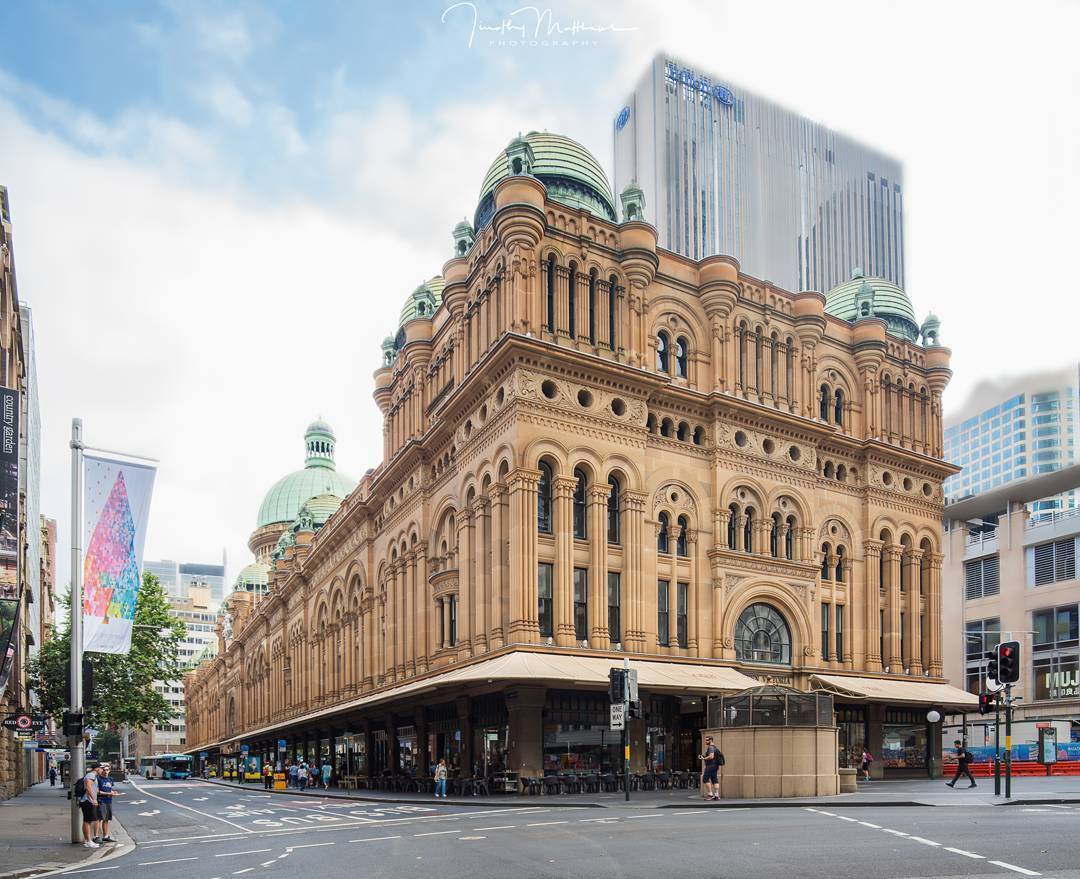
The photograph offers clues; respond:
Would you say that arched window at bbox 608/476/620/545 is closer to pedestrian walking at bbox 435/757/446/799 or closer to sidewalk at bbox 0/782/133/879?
pedestrian walking at bbox 435/757/446/799

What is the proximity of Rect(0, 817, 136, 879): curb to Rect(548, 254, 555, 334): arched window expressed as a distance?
25458 mm

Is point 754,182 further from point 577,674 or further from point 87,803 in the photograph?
point 87,803

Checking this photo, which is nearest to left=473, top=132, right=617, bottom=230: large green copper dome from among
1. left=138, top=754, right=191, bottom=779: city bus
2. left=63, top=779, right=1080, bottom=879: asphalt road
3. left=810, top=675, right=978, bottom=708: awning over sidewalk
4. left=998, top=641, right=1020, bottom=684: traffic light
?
left=810, top=675, right=978, bottom=708: awning over sidewalk

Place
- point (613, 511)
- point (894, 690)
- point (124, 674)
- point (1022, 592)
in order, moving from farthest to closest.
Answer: point (1022, 592)
point (124, 674)
point (894, 690)
point (613, 511)

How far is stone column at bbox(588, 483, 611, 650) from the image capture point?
4322 cm

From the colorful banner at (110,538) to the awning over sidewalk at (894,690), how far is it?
103ft

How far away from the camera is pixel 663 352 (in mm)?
49844

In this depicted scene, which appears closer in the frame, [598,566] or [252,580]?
[598,566]

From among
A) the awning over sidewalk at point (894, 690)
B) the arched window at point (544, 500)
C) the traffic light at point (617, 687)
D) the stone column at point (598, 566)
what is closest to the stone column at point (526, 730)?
the stone column at point (598, 566)

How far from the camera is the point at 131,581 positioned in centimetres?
2684

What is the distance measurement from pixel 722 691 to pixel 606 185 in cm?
2426

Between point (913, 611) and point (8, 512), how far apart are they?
43433 millimetres

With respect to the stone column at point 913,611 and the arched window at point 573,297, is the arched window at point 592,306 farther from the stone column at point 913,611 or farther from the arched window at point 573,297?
the stone column at point 913,611

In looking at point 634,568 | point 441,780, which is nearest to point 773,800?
point 634,568
